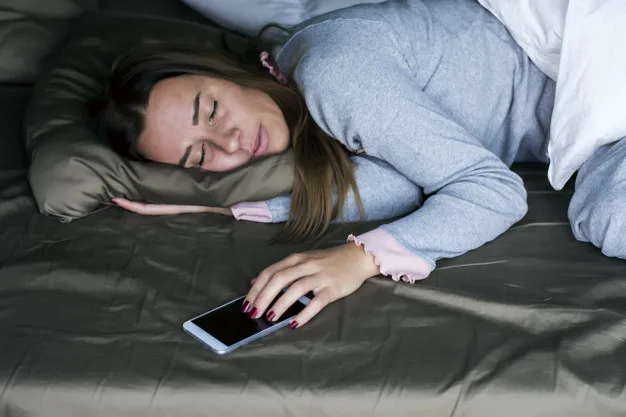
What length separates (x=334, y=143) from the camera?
153 cm

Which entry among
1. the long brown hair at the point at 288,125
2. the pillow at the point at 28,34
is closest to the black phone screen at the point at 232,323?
the long brown hair at the point at 288,125

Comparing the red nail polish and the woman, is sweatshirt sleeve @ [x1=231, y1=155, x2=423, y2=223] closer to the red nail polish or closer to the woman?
the woman

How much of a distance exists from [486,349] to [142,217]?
0.68 m

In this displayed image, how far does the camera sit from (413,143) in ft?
4.62

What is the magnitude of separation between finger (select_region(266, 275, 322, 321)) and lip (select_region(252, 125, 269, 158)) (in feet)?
1.14

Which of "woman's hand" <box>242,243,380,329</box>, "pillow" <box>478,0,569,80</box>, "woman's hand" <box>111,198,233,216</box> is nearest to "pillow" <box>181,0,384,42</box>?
"pillow" <box>478,0,569,80</box>

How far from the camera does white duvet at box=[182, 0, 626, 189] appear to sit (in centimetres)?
145

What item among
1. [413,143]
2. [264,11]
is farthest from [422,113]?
[264,11]

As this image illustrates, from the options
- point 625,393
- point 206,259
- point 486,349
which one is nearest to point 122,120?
point 206,259

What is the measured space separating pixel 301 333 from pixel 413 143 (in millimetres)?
394

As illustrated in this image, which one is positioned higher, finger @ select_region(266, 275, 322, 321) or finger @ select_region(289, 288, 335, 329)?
finger @ select_region(266, 275, 322, 321)

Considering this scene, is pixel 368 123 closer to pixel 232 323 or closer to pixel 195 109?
pixel 195 109

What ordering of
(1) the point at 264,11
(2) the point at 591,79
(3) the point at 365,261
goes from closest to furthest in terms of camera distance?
(3) the point at 365,261 → (2) the point at 591,79 → (1) the point at 264,11

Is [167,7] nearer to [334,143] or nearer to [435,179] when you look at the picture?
[334,143]
